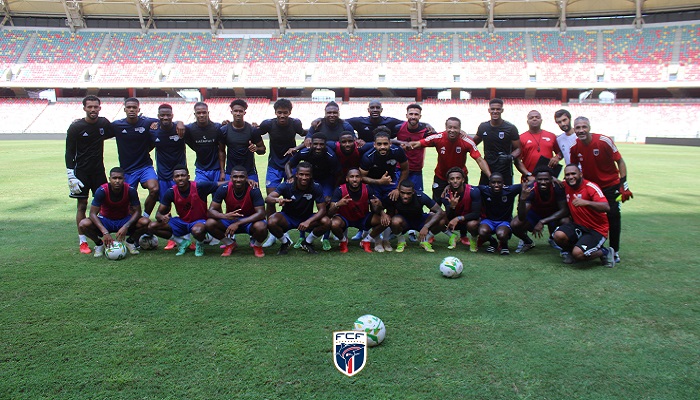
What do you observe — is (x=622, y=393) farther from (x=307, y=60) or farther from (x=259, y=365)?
(x=307, y=60)

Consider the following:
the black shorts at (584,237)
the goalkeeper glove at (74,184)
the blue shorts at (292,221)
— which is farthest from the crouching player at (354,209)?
the goalkeeper glove at (74,184)

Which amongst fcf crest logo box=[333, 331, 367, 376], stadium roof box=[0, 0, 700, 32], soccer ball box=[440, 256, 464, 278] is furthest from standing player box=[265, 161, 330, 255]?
stadium roof box=[0, 0, 700, 32]

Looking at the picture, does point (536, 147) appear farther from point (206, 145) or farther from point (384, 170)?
point (206, 145)

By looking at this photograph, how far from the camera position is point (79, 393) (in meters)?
2.99

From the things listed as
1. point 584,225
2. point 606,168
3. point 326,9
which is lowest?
point 584,225

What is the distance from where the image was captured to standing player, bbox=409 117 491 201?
6809 mm

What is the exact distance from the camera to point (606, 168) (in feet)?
20.1

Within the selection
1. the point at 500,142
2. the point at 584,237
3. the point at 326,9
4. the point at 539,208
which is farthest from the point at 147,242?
the point at 326,9

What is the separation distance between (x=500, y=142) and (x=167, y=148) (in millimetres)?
4791

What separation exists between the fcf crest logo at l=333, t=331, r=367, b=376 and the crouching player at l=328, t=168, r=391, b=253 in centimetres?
320

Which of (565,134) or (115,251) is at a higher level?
(565,134)

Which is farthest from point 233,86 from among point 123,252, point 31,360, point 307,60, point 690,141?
point 31,360

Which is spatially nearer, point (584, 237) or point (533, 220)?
point (584, 237)

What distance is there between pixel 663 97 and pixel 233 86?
35.0 meters
